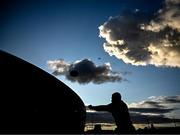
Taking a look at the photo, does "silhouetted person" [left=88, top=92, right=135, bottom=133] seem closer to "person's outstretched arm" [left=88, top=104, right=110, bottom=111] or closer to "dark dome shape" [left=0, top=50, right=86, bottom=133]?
"person's outstretched arm" [left=88, top=104, right=110, bottom=111]

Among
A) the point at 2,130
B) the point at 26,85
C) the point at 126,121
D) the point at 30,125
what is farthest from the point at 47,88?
the point at 126,121

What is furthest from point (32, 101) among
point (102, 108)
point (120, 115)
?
point (120, 115)

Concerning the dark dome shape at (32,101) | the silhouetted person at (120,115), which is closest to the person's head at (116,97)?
the silhouetted person at (120,115)

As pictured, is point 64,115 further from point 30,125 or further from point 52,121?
point 30,125

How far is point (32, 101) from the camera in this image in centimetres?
1167

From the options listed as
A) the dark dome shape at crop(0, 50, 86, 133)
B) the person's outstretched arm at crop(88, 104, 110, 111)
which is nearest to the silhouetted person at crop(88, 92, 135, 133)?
the person's outstretched arm at crop(88, 104, 110, 111)

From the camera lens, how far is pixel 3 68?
11.5 metres

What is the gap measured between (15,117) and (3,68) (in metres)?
2.44

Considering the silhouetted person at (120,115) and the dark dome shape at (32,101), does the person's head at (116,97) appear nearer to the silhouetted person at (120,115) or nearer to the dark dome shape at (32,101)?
the silhouetted person at (120,115)

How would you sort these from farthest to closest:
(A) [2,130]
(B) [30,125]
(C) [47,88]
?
1. (C) [47,88]
2. (B) [30,125]
3. (A) [2,130]

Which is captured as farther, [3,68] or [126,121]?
[3,68]

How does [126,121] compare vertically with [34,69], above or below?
below

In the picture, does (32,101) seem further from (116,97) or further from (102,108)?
(116,97)

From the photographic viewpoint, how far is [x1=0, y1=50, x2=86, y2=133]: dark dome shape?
10.8 meters
